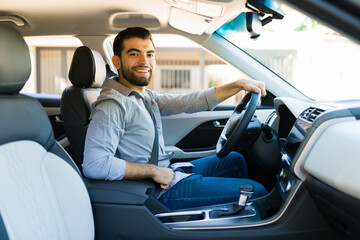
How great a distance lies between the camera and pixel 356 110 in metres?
1.31

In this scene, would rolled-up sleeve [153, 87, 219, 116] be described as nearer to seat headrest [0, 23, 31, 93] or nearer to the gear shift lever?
the gear shift lever

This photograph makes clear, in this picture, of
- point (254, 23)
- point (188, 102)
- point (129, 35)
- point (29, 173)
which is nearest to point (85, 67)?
point (129, 35)

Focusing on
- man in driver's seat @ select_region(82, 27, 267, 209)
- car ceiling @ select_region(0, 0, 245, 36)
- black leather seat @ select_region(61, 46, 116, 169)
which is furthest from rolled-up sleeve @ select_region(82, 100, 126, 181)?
car ceiling @ select_region(0, 0, 245, 36)

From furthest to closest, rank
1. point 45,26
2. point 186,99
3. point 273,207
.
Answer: point 45,26, point 186,99, point 273,207

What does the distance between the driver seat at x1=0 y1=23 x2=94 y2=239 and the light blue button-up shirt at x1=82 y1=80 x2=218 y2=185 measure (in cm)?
16

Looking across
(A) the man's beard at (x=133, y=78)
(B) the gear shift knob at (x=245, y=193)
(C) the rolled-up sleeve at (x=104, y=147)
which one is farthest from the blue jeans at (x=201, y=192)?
(A) the man's beard at (x=133, y=78)

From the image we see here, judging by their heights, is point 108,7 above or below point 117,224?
above

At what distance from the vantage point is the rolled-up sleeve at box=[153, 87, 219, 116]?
215cm

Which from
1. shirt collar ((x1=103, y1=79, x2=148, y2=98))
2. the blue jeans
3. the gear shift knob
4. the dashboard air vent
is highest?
the dashboard air vent

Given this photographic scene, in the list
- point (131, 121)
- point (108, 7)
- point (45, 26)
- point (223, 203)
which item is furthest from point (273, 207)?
point (45, 26)

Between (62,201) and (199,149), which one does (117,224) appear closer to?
(62,201)

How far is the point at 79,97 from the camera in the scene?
88.3 inches

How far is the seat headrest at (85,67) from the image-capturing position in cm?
227

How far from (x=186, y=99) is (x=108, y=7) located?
0.83 m
